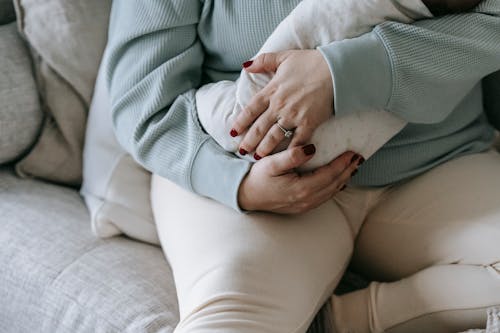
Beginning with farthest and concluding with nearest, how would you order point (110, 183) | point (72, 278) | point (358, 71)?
1. point (110, 183)
2. point (72, 278)
3. point (358, 71)

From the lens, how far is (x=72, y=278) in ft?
3.28

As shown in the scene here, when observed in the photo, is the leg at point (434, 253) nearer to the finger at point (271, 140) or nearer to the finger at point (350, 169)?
the finger at point (350, 169)

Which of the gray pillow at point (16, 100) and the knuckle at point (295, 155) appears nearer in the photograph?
the knuckle at point (295, 155)

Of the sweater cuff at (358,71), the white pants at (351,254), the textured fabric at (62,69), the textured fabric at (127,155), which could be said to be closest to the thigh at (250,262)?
the white pants at (351,254)

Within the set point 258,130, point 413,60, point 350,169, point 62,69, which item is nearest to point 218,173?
point 258,130

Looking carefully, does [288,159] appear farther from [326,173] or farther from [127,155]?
[127,155]

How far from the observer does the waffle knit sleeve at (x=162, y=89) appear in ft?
3.30

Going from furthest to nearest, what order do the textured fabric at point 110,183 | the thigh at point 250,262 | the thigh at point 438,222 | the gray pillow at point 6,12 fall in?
the gray pillow at point 6,12, the textured fabric at point 110,183, the thigh at point 438,222, the thigh at point 250,262

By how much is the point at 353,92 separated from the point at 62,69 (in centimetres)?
60

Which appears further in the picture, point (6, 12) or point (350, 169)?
point (6, 12)

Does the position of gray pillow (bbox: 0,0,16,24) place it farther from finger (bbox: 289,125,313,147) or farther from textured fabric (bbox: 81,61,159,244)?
finger (bbox: 289,125,313,147)

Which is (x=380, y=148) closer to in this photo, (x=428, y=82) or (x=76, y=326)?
(x=428, y=82)

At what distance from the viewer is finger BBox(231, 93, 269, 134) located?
92cm

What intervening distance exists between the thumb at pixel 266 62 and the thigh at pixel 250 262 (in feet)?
0.74
